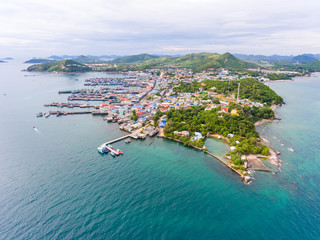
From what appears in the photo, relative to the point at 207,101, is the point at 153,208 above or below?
below

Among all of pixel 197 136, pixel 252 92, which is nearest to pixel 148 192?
pixel 197 136

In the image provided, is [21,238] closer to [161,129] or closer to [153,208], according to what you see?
[153,208]

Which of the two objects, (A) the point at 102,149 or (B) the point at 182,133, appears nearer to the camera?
(A) the point at 102,149

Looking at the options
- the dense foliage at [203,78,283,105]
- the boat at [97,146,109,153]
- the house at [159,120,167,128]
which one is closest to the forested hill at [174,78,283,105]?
the dense foliage at [203,78,283,105]

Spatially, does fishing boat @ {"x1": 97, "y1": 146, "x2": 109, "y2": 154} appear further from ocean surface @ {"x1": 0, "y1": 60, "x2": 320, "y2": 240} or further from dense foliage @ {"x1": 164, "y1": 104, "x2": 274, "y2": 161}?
dense foliage @ {"x1": 164, "y1": 104, "x2": 274, "y2": 161}

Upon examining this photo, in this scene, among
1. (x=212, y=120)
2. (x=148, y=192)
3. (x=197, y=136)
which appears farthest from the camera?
(x=212, y=120)

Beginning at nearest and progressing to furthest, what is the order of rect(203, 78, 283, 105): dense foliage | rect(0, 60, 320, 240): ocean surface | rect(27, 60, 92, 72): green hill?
rect(0, 60, 320, 240): ocean surface → rect(203, 78, 283, 105): dense foliage → rect(27, 60, 92, 72): green hill

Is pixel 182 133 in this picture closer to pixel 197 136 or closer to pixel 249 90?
pixel 197 136

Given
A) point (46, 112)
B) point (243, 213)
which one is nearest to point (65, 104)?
point (46, 112)
